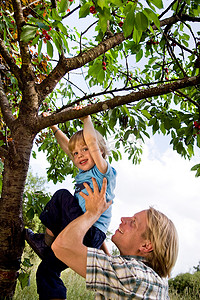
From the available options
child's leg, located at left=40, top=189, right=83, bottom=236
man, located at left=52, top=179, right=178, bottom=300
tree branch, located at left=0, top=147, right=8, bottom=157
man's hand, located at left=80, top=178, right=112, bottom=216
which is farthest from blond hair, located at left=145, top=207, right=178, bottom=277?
tree branch, located at left=0, top=147, right=8, bottom=157

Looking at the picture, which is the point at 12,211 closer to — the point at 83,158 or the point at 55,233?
the point at 55,233

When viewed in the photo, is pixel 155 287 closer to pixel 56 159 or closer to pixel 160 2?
pixel 160 2

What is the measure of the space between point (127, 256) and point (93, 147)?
0.81 meters

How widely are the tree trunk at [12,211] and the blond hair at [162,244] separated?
1.09m

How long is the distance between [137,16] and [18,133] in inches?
49.1

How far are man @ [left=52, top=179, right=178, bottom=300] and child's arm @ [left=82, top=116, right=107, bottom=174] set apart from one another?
52 cm

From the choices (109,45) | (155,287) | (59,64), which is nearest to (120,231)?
(155,287)

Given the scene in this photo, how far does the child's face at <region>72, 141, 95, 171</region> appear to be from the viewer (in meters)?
2.23

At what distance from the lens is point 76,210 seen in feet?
6.93

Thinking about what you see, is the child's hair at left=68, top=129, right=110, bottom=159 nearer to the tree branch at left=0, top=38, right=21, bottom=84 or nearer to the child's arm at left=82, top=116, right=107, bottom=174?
the child's arm at left=82, top=116, right=107, bottom=174

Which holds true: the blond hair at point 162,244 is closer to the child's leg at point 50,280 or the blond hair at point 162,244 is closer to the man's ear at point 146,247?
the man's ear at point 146,247

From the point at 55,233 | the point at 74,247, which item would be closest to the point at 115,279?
the point at 74,247

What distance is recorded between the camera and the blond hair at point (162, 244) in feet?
5.04

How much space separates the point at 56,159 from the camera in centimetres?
449
